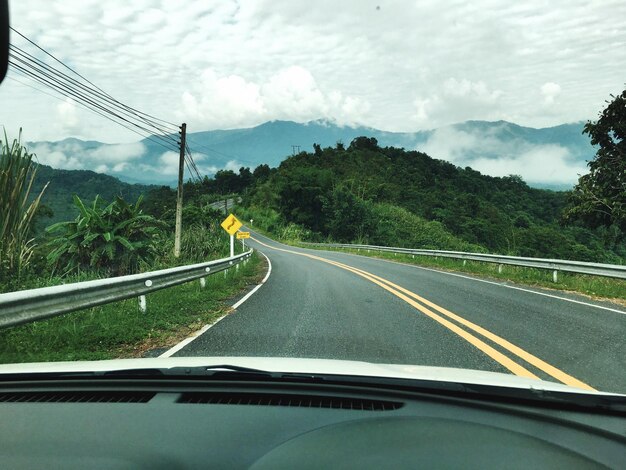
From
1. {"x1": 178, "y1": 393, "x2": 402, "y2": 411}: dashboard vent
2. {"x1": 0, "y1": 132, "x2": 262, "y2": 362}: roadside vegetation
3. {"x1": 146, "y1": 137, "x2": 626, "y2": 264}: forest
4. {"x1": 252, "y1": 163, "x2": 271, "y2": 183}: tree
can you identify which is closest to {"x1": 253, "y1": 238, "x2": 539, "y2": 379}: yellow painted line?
{"x1": 178, "y1": 393, "x2": 402, "y2": 411}: dashboard vent

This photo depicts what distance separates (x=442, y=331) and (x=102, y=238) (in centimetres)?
1005

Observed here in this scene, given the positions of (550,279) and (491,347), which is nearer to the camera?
(491,347)

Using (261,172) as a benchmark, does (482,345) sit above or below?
below

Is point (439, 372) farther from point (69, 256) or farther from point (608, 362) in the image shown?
point (69, 256)

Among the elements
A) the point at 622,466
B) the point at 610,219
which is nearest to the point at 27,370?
the point at 622,466

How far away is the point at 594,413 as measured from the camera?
2441 millimetres

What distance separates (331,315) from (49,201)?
5129mm

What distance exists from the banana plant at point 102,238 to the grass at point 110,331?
13.1 ft

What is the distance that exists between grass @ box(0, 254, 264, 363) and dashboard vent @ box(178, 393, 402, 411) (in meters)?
3.54

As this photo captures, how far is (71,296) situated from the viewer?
20.2 feet

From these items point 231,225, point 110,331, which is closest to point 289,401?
point 110,331

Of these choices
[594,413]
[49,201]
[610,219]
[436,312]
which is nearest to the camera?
[594,413]

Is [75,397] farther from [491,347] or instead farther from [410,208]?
[410,208]

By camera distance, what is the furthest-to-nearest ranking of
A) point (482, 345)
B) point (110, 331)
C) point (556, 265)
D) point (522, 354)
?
point (556, 265), point (110, 331), point (482, 345), point (522, 354)
